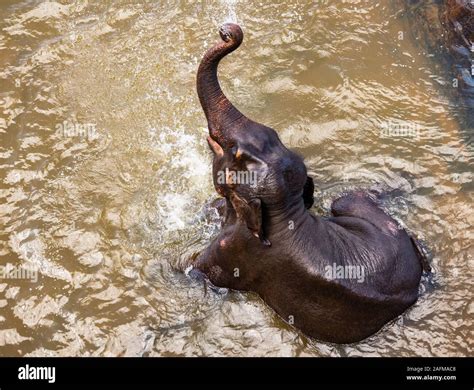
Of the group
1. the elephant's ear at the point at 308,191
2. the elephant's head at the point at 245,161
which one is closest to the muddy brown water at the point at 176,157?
the elephant's ear at the point at 308,191

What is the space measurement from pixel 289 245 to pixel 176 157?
2.65m

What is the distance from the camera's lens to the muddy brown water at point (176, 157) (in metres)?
6.85

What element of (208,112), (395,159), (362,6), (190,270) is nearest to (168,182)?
(190,270)

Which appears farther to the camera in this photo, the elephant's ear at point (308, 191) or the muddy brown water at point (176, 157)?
the muddy brown water at point (176, 157)

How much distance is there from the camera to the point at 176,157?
832 centimetres

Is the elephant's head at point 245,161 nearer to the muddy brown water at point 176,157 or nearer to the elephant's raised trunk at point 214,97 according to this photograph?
the elephant's raised trunk at point 214,97

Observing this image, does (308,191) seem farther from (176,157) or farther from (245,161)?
(176,157)

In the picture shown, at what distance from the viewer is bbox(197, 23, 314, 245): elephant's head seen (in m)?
5.92

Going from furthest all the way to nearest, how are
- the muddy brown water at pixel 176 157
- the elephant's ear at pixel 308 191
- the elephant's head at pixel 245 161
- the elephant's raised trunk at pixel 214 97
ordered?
the muddy brown water at pixel 176 157, the elephant's ear at pixel 308 191, the elephant's raised trunk at pixel 214 97, the elephant's head at pixel 245 161

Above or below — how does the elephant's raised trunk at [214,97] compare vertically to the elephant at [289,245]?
above

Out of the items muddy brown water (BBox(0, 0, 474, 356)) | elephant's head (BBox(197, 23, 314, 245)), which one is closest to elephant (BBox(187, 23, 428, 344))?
elephant's head (BBox(197, 23, 314, 245))

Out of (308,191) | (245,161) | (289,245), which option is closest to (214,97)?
(245,161)

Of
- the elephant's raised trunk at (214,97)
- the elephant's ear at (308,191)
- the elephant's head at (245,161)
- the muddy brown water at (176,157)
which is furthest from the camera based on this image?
the muddy brown water at (176,157)
